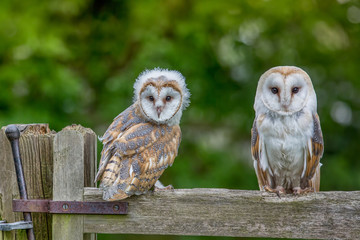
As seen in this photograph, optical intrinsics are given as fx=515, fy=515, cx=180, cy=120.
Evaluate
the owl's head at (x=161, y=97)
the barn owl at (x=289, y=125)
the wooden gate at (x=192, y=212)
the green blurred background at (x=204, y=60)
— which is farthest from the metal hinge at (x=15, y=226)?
the green blurred background at (x=204, y=60)

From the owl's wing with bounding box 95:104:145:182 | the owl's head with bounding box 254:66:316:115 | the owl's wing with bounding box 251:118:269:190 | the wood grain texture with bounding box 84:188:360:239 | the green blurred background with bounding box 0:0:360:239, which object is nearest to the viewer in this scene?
the wood grain texture with bounding box 84:188:360:239

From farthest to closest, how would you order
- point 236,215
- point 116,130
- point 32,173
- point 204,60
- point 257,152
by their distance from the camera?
point 204,60 → point 257,152 → point 116,130 → point 32,173 → point 236,215

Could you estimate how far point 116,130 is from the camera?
2.45 m

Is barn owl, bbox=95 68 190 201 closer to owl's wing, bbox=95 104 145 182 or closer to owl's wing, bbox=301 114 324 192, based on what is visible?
owl's wing, bbox=95 104 145 182

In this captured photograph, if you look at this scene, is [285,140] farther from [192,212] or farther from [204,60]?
[204,60]

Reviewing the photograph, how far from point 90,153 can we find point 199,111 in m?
3.54

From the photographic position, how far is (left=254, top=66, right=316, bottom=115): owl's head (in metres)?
2.89

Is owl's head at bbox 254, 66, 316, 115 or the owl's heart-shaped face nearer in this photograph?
the owl's heart-shaped face

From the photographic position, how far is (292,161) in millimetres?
3047

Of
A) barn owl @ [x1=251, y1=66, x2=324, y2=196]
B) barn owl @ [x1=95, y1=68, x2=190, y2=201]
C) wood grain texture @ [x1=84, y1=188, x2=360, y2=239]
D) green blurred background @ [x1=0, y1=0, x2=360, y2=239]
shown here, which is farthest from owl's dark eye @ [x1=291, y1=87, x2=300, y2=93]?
green blurred background @ [x1=0, y1=0, x2=360, y2=239]

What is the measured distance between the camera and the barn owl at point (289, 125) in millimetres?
2910

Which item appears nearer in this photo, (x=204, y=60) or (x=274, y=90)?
(x=274, y=90)

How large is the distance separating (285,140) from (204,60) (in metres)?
2.99

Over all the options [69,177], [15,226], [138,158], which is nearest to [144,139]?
[138,158]
